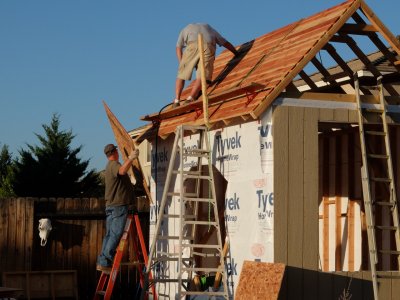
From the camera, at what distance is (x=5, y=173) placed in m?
33.7

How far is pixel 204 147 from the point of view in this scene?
1282cm

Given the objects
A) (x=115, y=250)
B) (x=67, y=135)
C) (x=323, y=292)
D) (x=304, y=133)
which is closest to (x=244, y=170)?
(x=304, y=133)

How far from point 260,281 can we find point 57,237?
5.83m

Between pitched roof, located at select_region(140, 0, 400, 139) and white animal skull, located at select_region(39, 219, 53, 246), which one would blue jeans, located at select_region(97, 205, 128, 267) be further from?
white animal skull, located at select_region(39, 219, 53, 246)

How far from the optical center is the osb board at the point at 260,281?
Answer: 10398 mm

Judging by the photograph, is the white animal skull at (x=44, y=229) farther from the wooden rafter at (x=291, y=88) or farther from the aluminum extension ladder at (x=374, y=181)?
the aluminum extension ladder at (x=374, y=181)

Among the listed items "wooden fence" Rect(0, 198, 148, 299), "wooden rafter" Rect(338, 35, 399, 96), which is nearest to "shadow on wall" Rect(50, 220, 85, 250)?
"wooden fence" Rect(0, 198, 148, 299)

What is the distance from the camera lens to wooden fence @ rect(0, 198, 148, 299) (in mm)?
14930

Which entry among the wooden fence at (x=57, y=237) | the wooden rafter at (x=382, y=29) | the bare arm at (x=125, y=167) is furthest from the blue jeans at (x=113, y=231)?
the wooden rafter at (x=382, y=29)

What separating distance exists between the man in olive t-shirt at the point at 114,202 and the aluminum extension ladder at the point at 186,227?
2.04 ft

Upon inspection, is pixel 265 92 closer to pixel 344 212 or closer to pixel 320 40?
pixel 320 40

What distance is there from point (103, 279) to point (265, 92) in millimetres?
4622

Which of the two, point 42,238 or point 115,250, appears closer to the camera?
point 115,250

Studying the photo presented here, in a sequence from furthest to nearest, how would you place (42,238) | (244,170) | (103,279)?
(42,238), (103,279), (244,170)
